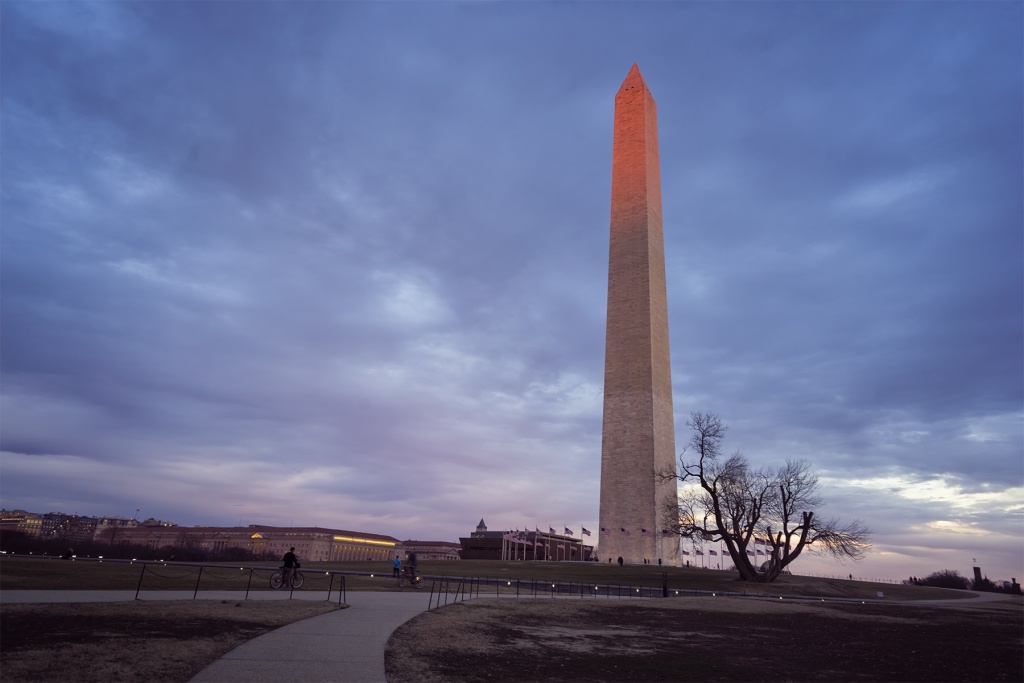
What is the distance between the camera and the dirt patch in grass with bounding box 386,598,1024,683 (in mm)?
10844

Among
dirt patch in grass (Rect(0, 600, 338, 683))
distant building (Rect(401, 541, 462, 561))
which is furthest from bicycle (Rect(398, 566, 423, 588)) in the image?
distant building (Rect(401, 541, 462, 561))

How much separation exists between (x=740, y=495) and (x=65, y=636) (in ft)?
139

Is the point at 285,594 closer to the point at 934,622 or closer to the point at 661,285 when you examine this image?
the point at 934,622

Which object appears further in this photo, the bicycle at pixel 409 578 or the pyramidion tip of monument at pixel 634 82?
the pyramidion tip of monument at pixel 634 82

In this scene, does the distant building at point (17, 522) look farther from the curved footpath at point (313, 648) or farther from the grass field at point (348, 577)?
the curved footpath at point (313, 648)

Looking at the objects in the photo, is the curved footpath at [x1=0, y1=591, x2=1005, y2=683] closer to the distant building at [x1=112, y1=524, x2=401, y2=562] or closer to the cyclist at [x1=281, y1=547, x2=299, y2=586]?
the cyclist at [x1=281, y1=547, x2=299, y2=586]

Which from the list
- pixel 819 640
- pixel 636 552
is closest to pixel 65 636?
pixel 819 640

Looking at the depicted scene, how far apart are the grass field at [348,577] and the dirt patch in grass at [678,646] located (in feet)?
25.7

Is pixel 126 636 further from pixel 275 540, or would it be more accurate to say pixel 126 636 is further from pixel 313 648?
pixel 275 540

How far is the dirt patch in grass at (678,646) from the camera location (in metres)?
10.8

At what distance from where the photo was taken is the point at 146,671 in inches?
341

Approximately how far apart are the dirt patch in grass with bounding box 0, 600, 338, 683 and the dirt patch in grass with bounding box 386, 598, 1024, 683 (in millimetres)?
2843

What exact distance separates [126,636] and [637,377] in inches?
2058

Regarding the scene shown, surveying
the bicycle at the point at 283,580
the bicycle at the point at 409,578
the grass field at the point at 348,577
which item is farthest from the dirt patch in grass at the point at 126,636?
the bicycle at the point at 409,578
